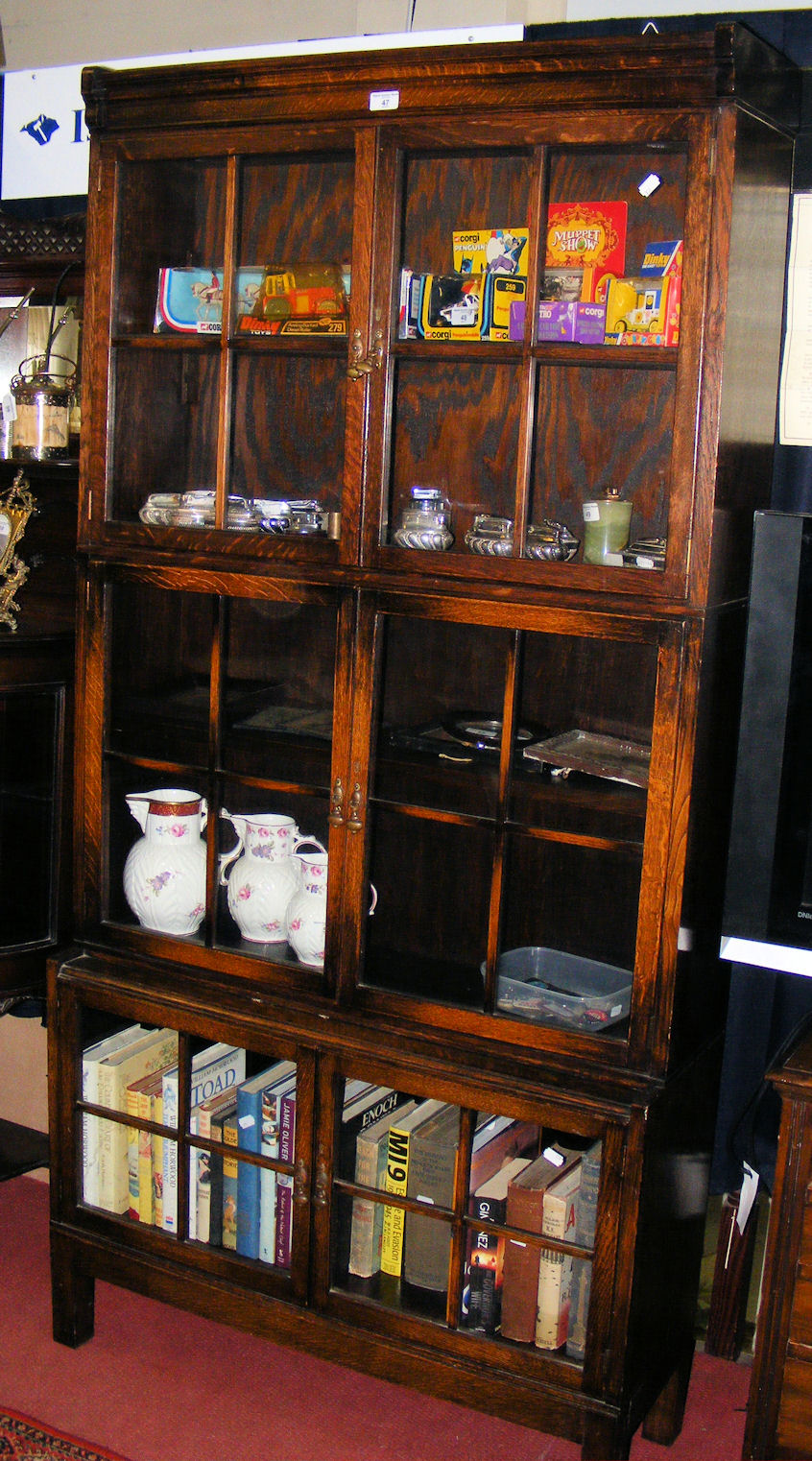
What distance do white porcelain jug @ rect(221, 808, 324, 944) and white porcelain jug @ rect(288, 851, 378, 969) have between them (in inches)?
0.8

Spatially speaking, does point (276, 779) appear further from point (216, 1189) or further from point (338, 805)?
point (216, 1189)

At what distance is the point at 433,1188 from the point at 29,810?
1.09 m

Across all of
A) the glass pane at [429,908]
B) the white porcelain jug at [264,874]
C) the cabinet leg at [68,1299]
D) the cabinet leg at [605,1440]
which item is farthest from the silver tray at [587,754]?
the cabinet leg at [68,1299]

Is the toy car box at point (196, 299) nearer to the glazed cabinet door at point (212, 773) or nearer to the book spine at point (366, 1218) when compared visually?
the glazed cabinet door at point (212, 773)

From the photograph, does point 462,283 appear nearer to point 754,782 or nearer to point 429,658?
point 429,658

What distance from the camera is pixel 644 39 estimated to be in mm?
1729

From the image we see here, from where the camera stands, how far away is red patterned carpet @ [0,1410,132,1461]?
2.09 m

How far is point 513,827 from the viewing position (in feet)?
6.56

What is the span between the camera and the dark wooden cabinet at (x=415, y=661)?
1867mm

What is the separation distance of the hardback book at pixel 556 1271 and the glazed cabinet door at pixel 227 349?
101 cm

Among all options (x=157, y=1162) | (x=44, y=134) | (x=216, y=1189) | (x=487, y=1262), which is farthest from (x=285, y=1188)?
(x=44, y=134)

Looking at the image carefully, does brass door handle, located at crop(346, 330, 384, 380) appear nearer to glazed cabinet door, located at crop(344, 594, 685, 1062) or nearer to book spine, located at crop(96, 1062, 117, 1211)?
glazed cabinet door, located at crop(344, 594, 685, 1062)

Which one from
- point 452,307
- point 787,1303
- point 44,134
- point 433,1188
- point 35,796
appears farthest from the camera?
point 44,134

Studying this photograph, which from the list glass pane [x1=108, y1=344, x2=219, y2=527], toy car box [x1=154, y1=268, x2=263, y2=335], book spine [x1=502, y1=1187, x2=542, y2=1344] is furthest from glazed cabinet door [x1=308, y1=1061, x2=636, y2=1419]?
toy car box [x1=154, y1=268, x2=263, y2=335]
